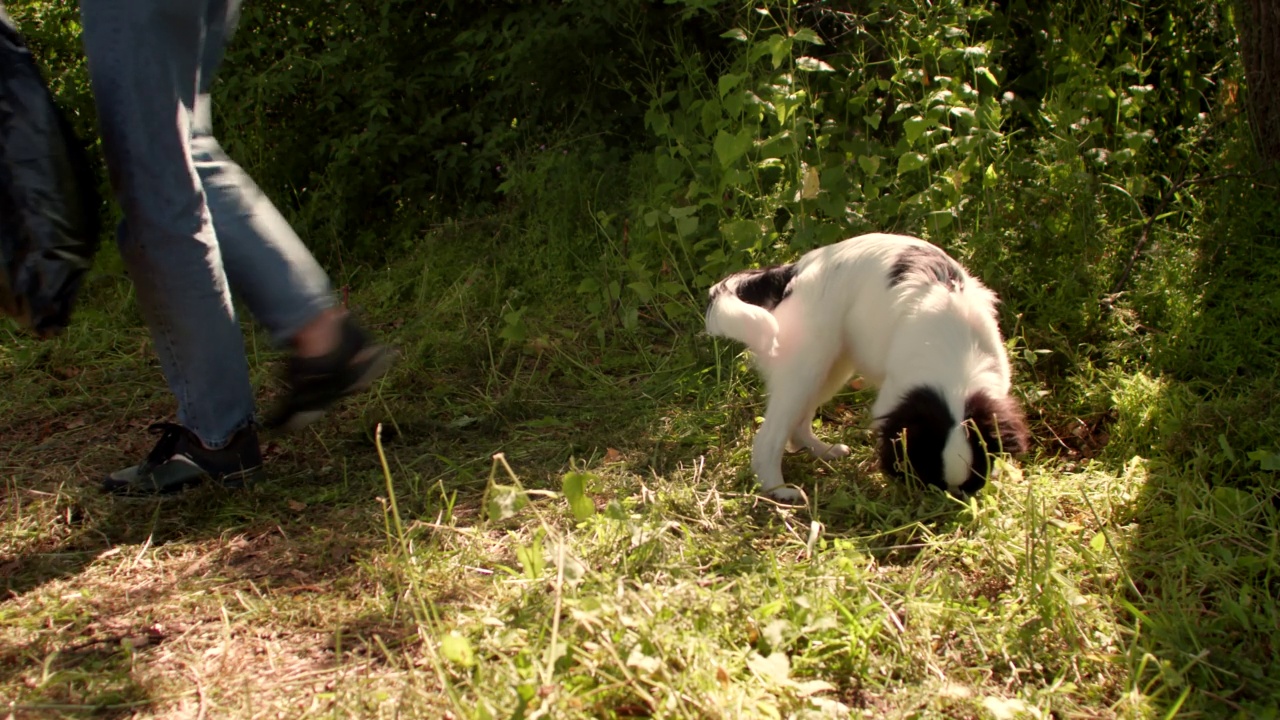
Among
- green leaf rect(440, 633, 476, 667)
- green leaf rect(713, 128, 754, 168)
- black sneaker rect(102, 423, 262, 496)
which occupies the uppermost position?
green leaf rect(713, 128, 754, 168)

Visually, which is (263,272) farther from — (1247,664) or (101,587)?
(1247,664)

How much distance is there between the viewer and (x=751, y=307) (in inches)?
114

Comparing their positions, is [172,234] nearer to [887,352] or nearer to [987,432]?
[887,352]

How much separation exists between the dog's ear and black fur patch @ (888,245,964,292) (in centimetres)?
Answer: 38

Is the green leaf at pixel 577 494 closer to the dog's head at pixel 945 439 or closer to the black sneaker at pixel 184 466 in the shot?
the dog's head at pixel 945 439

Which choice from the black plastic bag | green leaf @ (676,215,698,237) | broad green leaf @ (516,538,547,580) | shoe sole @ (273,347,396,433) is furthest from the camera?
green leaf @ (676,215,698,237)

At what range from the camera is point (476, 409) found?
11.3 ft

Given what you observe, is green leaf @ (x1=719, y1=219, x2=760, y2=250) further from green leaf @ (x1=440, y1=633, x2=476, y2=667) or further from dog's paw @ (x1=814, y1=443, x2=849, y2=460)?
green leaf @ (x1=440, y1=633, x2=476, y2=667)

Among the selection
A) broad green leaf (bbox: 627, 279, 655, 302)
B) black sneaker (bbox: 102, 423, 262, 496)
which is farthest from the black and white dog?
black sneaker (bbox: 102, 423, 262, 496)

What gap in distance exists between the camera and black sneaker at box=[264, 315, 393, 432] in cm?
256

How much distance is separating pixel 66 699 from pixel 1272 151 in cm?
398

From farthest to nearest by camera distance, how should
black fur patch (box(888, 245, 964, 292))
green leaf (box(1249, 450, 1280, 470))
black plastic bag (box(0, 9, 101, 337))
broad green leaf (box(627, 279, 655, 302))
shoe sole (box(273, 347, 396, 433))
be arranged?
broad green leaf (box(627, 279, 655, 302)), black fur patch (box(888, 245, 964, 292)), shoe sole (box(273, 347, 396, 433)), green leaf (box(1249, 450, 1280, 470)), black plastic bag (box(0, 9, 101, 337))

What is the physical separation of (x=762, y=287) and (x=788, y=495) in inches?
26.8

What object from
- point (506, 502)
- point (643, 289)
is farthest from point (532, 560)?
point (643, 289)
